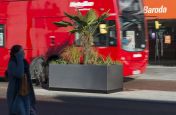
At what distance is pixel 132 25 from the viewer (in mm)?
21250

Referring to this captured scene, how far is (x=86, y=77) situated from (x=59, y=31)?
3.67m

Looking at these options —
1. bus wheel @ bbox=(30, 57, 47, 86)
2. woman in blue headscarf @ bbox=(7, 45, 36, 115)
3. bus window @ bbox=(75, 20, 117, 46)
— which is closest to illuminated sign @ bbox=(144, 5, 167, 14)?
bus window @ bbox=(75, 20, 117, 46)

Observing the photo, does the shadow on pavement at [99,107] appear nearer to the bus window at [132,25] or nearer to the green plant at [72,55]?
the green plant at [72,55]

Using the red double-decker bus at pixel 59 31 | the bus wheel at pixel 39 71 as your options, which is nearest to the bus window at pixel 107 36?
the red double-decker bus at pixel 59 31

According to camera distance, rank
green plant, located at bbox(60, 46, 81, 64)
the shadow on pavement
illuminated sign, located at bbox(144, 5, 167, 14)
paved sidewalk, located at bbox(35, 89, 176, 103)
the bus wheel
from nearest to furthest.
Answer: the shadow on pavement → paved sidewalk, located at bbox(35, 89, 176, 103) → green plant, located at bbox(60, 46, 81, 64) → the bus wheel → illuminated sign, located at bbox(144, 5, 167, 14)

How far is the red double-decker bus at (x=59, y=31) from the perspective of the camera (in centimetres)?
2050

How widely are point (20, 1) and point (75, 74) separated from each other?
17.4ft

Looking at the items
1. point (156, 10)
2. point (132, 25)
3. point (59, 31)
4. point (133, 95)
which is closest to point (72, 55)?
point (59, 31)

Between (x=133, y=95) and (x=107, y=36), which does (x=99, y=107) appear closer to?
(x=133, y=95)

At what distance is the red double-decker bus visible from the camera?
20500mm

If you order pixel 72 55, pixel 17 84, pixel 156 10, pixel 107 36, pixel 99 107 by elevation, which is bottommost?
pixel 99 107

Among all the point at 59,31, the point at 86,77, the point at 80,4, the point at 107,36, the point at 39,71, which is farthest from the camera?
the point at 59,31

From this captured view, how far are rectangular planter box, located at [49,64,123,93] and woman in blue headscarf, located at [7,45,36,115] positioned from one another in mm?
8973

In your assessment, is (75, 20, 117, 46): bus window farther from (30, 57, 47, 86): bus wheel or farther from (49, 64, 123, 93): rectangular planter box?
Answer: (49, 64, 123, 93): rectangular planter box
